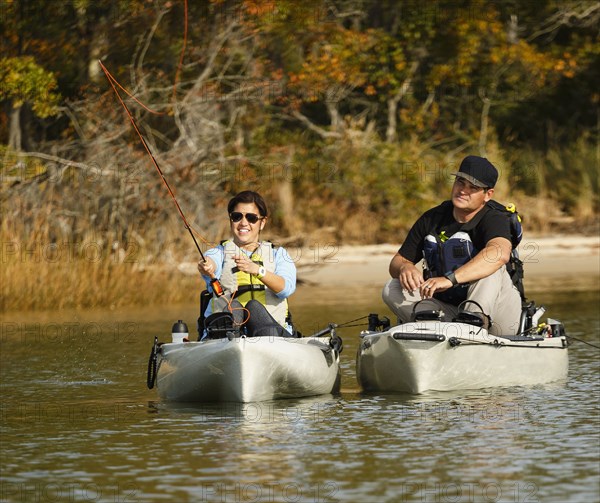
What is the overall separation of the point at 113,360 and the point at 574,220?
1401cm

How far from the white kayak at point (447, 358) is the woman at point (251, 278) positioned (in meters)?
0.71

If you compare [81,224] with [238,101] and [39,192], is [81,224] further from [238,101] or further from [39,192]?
[238,101]

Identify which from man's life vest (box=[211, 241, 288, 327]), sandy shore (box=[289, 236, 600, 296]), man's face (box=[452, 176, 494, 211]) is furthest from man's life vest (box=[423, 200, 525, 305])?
sandy shore (box=[289, 236, 600, 296])

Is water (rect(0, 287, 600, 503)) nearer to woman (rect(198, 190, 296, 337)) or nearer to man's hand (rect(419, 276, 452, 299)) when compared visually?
woman (rect(198, 190, 296, 337))

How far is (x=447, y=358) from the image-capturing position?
1138 centimetres

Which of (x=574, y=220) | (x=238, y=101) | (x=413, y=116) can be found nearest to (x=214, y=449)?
(x=238, y=101)

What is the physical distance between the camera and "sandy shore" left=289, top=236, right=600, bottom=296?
22906mm

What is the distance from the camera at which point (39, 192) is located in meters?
21.3

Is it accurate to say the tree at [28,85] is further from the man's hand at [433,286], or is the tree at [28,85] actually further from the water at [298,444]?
the man's hand at [433,286]

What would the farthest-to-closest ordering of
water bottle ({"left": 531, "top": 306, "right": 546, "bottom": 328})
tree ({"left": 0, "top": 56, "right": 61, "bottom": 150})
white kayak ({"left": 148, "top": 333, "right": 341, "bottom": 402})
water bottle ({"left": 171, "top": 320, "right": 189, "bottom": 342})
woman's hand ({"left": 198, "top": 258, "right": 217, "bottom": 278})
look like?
tree ({"left": 0, "top": 56, "right": 61, "bottom": 150}) < water bottle ({"left": 531, "top": 306, "right": 546, "bottom": 328}) < water bottle ({"left": 171, "top": 320, "right": 189, "bottom": 342}) < woman's hand ({"left": 198, "top": 258, "right": 217, "bottom": 278}) < white kayak ({"left": 148, "top": 333, "right": 341, "bottom": 402})

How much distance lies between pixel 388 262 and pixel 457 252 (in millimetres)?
12479

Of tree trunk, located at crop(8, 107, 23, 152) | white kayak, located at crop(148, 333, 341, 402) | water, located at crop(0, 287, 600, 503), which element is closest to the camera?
water, located at crop(0, 287, 600, 503)

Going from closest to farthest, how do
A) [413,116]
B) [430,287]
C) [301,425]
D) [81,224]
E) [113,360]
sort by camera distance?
[301,425]
[430,287]
[113,360]
[81,224]
[413,116]

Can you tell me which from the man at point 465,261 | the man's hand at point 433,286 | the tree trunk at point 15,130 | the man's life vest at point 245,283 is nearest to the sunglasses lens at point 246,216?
the man's life vest at point 245,283
